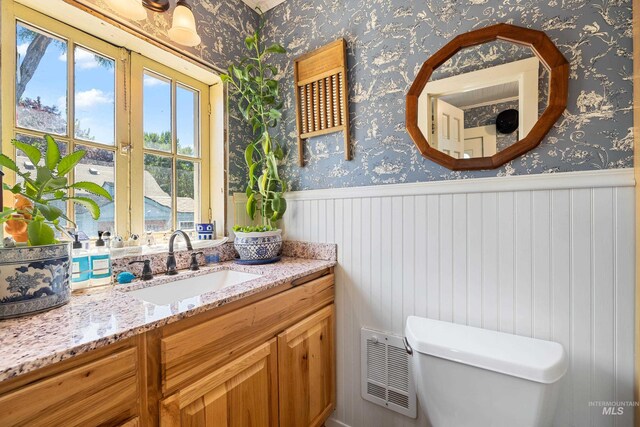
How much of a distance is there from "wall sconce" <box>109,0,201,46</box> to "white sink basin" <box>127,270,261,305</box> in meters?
1.08

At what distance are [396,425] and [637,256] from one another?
3.97 feet

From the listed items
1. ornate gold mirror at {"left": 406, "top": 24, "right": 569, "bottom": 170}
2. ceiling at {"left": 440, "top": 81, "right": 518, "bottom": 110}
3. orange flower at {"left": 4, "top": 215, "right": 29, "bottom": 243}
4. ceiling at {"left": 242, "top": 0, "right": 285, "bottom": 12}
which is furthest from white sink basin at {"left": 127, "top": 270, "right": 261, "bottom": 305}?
ceiling at {"left": 242, "top": 0, "right": 285, "bottom": 12}

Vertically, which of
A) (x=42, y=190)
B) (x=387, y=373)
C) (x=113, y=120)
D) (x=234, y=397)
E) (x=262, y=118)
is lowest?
(x=387, y=373)

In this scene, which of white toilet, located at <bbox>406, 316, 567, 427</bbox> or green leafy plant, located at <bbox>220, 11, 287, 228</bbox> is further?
green leafy plant, located at <bbox>220, 11, 287, 228</bbox>

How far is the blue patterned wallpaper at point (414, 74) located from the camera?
998mm

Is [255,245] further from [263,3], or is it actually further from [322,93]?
[263,3]

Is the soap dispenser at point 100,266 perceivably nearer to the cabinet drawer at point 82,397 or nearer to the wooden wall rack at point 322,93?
the cabinet drawer at point 82,397

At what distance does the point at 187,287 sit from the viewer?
1309 mm

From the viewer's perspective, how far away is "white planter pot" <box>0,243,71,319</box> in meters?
A: 0.74

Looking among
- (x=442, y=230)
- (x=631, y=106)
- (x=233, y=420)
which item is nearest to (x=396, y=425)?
(x=233, y=420)

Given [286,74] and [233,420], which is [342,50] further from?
[233,420]

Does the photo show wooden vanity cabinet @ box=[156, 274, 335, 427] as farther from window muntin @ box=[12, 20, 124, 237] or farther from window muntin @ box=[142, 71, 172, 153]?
window muntin @ box=[142, 71, 172, 153]

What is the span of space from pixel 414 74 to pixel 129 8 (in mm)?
1231

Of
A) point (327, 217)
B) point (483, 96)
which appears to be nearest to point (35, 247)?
point (327, 217)
